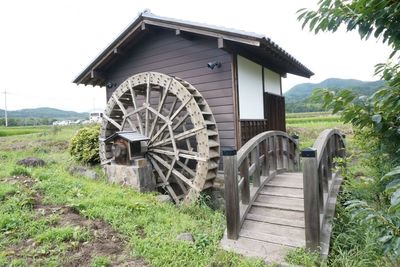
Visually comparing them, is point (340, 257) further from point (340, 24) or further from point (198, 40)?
point (198, 40)

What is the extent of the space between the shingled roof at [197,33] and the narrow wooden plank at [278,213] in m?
2.88

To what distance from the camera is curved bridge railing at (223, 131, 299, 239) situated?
341 cm

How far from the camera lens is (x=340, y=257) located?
295 centimetres

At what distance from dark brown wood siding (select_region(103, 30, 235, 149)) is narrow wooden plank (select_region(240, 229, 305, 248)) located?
2.81 metres

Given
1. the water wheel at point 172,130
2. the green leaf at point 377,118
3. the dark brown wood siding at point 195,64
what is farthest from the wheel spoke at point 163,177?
the green leaf at point 377,118

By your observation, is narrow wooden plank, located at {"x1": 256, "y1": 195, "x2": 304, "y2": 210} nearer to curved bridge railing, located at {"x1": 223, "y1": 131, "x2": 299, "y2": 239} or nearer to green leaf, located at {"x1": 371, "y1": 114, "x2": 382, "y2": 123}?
curved bridge railing, located at {"x1": 223, "y1": 131, "x2": 299, "y2": 239}

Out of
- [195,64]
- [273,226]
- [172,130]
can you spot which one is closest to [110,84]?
[195,64]

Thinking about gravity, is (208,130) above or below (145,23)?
below

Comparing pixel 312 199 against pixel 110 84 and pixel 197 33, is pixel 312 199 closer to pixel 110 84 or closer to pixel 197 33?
pixel 197 33

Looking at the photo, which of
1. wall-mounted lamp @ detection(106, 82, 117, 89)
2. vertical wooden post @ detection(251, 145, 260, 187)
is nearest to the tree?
vertical wooden post @ detection(251, 145, 260, 187)

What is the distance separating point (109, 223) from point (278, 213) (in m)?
2.39

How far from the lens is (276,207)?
382 centimetres

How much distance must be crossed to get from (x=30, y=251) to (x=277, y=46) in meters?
5.33

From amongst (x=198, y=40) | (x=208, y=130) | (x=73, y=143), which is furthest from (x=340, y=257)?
(x=73, y=143)
